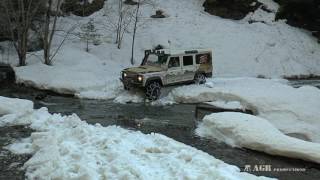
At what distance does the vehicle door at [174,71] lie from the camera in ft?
64.5

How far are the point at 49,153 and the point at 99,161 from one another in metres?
1.17

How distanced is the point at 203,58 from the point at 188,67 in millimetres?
1193

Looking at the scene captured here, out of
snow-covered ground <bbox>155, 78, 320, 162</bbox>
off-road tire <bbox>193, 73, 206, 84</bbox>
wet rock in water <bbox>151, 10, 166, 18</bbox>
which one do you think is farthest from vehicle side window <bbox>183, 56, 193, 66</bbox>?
wet rock in water <bbox>151, 10, 166, 18</bbox>

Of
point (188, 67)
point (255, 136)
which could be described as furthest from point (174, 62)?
point (255, 136)

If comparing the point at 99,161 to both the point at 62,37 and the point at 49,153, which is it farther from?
the point at 62,37

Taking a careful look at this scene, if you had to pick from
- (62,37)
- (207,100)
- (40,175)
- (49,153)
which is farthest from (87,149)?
(62,37)

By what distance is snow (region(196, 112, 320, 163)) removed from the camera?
1012cm

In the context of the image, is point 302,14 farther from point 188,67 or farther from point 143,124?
point 143,124

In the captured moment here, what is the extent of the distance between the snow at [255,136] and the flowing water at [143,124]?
0.17 metres

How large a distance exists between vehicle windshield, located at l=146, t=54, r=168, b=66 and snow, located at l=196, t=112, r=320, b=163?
6950mm

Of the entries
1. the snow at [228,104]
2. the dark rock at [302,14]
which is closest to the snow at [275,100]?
the snow at [228,104]

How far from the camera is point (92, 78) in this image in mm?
21781

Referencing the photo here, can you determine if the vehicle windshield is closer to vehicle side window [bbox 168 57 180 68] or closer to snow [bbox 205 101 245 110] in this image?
vehicle side window [bbox 168 57 180 68]

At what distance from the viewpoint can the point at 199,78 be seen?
2117 cm
